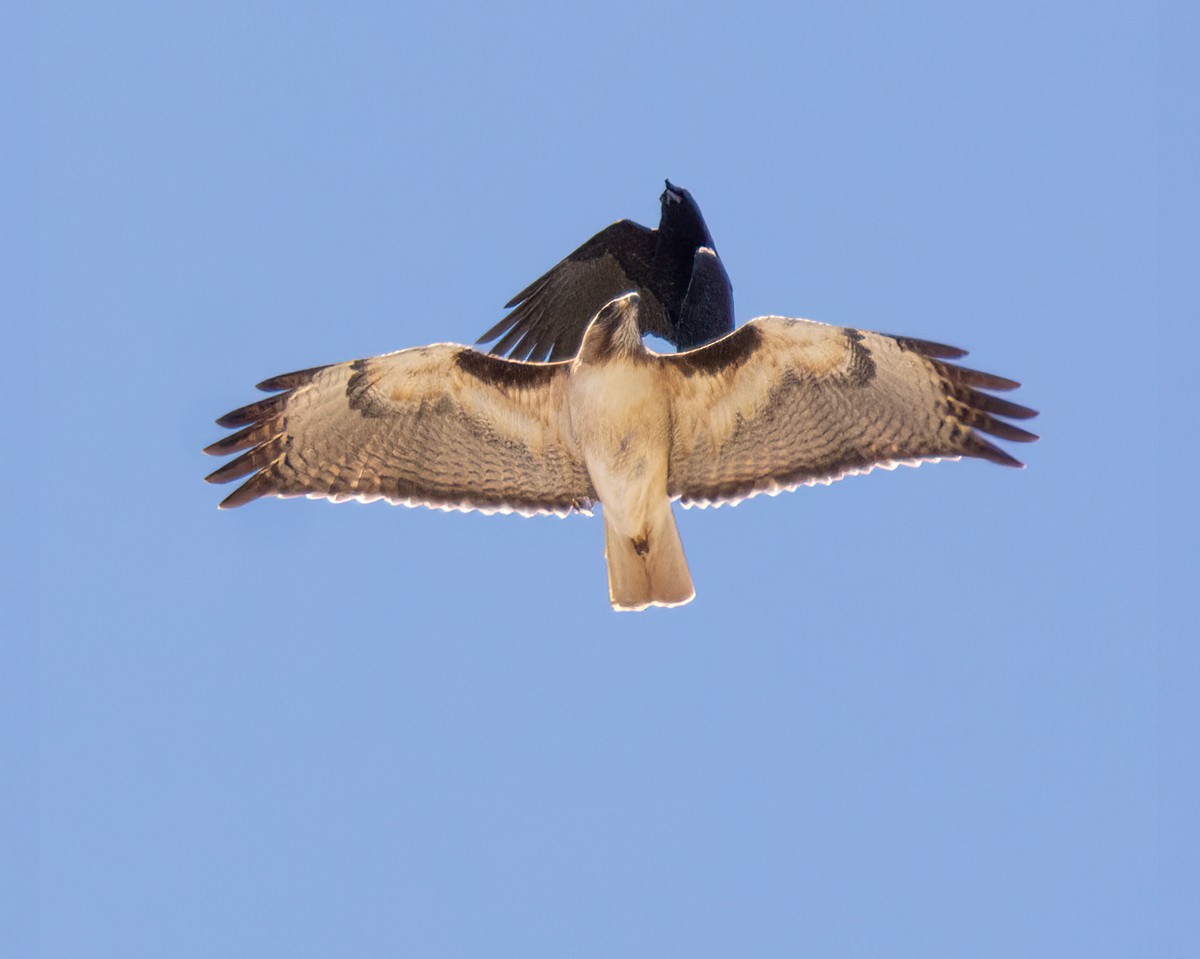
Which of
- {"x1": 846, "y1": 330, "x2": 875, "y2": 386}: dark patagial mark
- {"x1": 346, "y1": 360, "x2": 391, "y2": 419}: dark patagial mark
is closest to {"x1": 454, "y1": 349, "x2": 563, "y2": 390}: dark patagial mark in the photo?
{"x1": 346, "y1": 360, "x2": 391, "y2": 419}: dark patagial mark

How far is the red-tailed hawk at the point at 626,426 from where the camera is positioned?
8.02m

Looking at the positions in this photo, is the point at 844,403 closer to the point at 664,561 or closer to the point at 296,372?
the point at 664,561

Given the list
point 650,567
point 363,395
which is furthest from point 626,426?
point 363,395

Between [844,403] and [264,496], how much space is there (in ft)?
11.5

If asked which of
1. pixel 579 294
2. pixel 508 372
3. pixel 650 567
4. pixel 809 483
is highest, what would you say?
pixel 579 294

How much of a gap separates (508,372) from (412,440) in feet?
2.52

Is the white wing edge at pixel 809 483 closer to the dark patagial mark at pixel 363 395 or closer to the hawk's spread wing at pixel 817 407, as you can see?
the hawk's spread wing at pixel 817 407

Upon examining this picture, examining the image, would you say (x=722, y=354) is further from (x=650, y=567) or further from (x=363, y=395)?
(x=363, y=395)

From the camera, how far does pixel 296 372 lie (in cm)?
838

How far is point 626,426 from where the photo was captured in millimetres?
8016

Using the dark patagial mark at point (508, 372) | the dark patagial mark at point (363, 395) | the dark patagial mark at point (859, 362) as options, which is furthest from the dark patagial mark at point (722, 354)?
the dark patagial mark at point (363, 395)

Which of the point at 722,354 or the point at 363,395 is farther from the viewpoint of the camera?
the point at 363,395

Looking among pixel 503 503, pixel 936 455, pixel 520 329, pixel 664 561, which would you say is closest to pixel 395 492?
pixel 503 503

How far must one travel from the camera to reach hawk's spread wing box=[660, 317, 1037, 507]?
8031 mm
